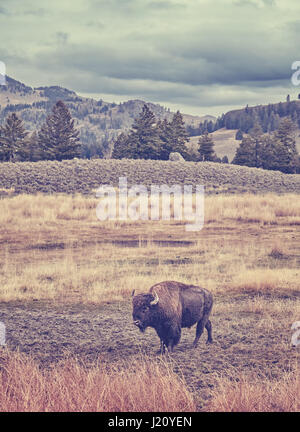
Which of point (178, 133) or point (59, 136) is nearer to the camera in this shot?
point (59, 136)

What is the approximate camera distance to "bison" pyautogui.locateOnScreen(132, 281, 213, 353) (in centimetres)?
618

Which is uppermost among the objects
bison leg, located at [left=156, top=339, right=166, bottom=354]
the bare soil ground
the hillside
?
the hillside

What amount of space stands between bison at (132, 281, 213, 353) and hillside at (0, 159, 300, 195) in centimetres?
2731

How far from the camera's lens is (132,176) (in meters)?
38.8

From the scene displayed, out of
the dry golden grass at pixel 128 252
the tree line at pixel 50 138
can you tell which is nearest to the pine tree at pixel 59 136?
the tree line at pixel 50 138

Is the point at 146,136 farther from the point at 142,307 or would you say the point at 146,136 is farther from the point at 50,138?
the point at 142,307

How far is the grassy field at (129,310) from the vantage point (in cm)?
470

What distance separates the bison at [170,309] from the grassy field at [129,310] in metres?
0.39

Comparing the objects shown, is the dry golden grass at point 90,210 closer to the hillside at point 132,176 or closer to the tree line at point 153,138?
the hillside at point 132,176

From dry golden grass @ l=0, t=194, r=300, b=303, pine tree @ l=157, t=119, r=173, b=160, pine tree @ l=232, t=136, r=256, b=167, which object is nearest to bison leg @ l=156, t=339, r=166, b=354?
dry golden grass @ l=0, t=194, r=300, b=303

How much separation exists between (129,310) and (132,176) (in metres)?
30.2

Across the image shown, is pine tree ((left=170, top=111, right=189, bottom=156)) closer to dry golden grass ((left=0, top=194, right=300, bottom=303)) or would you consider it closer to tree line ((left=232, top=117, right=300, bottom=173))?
tree line ((left=232, top=117, right=300, bottom=173))

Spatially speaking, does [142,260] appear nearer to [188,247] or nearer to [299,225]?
[188,247]

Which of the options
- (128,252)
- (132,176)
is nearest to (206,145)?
(132,176)
